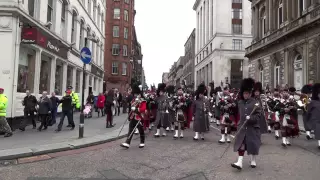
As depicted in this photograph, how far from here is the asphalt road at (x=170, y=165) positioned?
5594 mm

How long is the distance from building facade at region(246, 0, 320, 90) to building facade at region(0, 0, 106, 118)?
1587cm

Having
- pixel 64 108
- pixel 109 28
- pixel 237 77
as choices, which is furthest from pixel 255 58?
pixel 64 108

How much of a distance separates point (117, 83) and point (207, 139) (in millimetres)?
37979

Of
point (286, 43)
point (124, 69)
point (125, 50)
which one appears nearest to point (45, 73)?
point (286, 43)

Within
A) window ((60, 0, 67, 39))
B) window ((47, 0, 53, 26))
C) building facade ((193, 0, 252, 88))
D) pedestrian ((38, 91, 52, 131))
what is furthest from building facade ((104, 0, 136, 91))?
pedestrian ((38, 91, 52, 131))

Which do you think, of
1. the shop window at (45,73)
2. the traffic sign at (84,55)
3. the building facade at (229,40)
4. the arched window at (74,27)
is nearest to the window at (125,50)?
the building facade at (229,40)

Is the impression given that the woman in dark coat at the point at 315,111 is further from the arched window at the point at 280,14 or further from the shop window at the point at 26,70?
the arched window at the point at 280,14

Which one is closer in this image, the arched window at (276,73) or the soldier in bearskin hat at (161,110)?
the soldier in bearskin hat at (161,110)

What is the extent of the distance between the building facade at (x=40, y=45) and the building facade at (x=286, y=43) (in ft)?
52.1

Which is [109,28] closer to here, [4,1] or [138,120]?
[4,1]

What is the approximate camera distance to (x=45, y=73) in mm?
15898

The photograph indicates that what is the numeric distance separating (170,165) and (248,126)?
2052 mm

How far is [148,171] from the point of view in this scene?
5906 millimetres

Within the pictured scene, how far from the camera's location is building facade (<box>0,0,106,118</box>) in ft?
38.0
